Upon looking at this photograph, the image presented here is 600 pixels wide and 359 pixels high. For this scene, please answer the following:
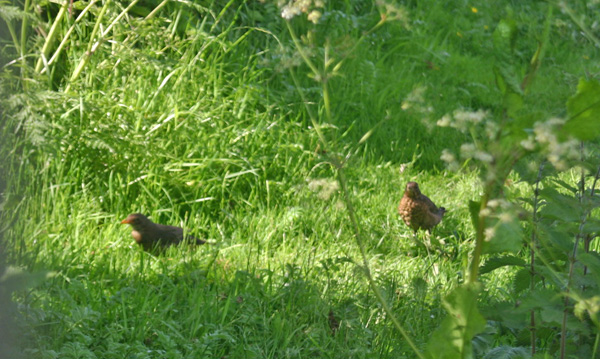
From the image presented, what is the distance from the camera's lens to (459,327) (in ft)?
5.49

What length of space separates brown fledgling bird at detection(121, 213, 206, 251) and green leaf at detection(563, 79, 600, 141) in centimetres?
249

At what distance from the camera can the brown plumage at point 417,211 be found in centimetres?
410

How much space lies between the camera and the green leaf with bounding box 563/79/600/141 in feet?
5.04

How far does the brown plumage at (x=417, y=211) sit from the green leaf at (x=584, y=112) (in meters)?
2.55

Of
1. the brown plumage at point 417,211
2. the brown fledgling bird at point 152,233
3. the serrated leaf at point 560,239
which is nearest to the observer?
the serrated leaf at point 560,239

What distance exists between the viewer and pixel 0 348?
955mm

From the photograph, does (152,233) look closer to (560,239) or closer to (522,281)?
(522,281)

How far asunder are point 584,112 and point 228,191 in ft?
9.73

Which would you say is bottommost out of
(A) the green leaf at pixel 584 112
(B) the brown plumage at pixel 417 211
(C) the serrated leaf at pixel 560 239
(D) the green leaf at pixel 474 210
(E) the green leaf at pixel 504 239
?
(B) the brown plumage at pixel 417 211

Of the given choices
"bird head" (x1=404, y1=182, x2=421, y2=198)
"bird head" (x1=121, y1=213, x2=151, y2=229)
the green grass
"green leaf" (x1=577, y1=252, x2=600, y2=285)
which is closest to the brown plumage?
"bird head" (x1=404, y1=182, x2=421, y2=198)

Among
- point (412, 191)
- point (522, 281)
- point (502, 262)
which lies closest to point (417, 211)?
point (412, 191)

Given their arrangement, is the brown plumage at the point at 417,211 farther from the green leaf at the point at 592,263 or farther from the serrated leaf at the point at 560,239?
the green leaf at the point at 592,263

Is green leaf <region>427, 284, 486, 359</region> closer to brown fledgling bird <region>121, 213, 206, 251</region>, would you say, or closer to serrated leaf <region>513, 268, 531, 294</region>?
serrated leaf <region>513, 268, 531, 294</region>

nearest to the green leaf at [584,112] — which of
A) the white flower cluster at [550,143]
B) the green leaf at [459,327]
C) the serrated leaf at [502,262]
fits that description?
the white flower cluster at [550,143]
